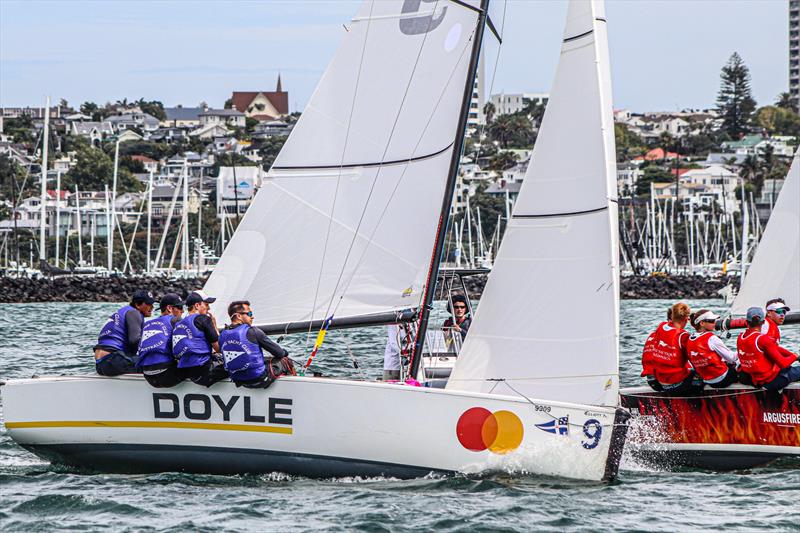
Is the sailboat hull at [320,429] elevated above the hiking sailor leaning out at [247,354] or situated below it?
below

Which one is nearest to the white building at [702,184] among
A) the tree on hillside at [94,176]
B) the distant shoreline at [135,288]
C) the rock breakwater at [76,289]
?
the tree on hillside at [94,176]

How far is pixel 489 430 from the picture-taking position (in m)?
10.4

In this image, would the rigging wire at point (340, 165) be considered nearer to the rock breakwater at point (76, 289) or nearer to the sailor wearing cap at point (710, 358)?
the sailor wearing cap at point (710, 358)

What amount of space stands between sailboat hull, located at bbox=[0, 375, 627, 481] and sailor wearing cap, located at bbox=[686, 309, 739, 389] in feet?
5.66

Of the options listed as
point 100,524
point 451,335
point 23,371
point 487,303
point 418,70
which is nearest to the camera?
point 100,524

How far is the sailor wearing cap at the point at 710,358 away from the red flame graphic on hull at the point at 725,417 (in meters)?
0.13

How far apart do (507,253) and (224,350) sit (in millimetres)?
2454

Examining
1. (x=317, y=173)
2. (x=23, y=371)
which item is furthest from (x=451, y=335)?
(x=23, y=371)

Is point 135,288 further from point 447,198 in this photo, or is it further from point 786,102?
point 786,102

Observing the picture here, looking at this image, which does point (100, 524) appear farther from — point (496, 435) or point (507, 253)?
point (507, 253)

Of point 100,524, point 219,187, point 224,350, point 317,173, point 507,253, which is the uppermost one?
point 219,187

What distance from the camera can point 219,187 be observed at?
11931cm

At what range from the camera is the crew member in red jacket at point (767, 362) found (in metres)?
11.8

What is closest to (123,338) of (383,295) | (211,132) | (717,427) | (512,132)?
→ (383,295)
